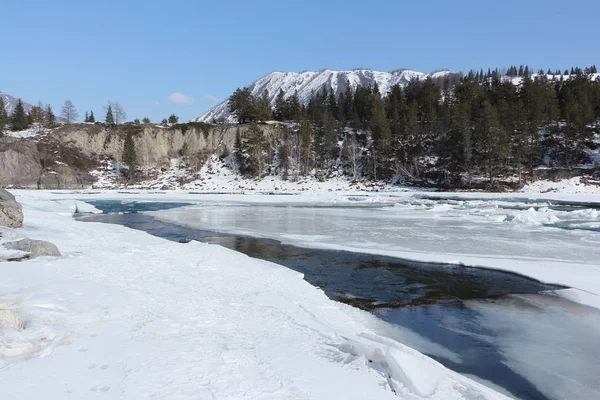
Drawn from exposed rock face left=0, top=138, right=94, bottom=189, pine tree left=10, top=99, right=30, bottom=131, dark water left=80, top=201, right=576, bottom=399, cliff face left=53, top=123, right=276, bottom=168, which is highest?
pine tree left=10, top=99, right=30, bottom=131

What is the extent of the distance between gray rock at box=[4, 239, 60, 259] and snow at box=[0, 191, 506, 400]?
0.93m

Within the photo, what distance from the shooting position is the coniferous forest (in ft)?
172

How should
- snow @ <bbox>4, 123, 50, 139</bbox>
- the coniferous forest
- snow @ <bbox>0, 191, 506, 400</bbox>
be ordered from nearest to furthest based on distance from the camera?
snow @ <bbox>0, 191, 506, 400</bbox> → the coniferous forest → snow @ <bbox>4, 123, 50, 139</bbox>

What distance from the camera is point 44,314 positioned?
5469 millimetres

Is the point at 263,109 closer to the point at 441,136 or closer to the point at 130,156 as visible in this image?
the point at 130,156

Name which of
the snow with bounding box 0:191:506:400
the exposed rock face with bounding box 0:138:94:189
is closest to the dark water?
the snow with bounding box 0:191:506:400

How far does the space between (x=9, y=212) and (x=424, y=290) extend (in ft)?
48.5

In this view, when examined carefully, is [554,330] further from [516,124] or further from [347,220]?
[516,124]

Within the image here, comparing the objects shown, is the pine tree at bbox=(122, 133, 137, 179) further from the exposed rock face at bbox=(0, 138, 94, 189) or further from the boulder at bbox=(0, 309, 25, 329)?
the boulder at bbox=(0, 309, 25, 329)

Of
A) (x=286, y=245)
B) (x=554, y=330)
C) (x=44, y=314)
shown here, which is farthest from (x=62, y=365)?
(x=286, y=245)

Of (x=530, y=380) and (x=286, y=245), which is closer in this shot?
(x=530, y=380)

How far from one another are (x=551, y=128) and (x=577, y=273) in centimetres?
6243

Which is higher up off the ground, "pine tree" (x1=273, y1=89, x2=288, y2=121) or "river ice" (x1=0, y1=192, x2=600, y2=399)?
"pine tree" (x1=273, y1=89, x2=288, y2=121)

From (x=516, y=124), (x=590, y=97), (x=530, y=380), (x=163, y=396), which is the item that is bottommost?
(x=530, y=380)
